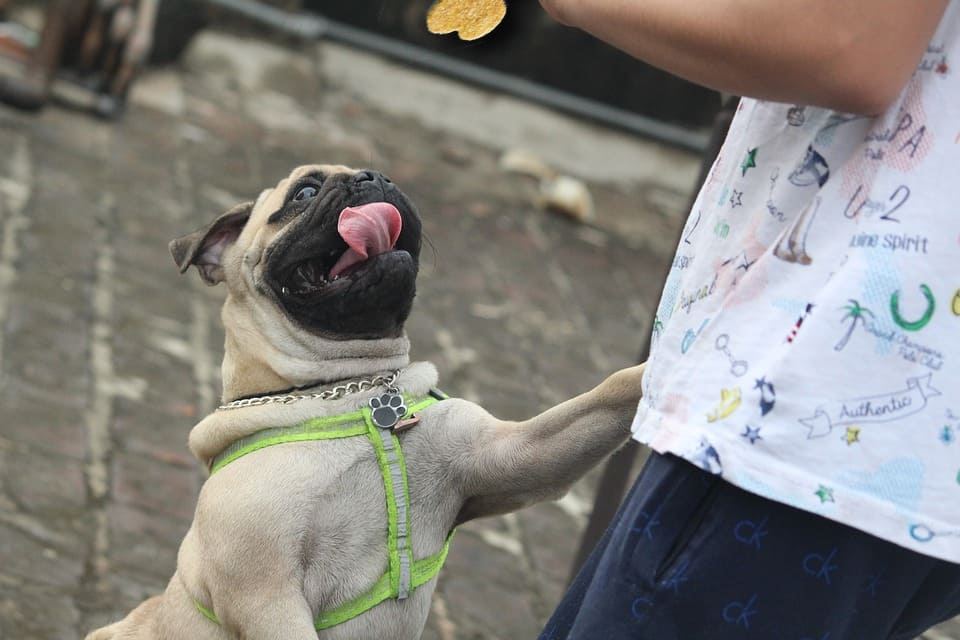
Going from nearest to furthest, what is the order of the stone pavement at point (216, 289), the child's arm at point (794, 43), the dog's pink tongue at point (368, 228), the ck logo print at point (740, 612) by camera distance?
the child's arm at point (794, 43) < the ck logo print at point (740, 612) < the dog's pink tongue at point (368, 228) < the stone pavement at point (216, 289)

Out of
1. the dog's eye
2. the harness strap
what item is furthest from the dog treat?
the harness strap

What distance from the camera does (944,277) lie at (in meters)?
1.55

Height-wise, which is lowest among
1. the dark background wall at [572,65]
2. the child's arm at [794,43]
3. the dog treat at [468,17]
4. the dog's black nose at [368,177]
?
the dark background wall at [572,65]

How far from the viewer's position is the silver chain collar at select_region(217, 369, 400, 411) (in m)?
2.61

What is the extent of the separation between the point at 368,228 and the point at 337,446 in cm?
44

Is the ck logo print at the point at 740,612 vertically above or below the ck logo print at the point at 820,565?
below

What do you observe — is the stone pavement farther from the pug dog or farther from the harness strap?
the harness strap

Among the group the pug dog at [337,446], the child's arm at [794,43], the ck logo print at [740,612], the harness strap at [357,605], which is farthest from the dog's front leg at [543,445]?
the child's arm at [794,43]

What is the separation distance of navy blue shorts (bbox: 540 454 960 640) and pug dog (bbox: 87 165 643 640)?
649 millimetres

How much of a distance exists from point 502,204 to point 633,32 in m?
6.24

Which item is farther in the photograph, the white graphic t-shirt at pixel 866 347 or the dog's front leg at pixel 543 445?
the dog's front leg at pixel 543 445

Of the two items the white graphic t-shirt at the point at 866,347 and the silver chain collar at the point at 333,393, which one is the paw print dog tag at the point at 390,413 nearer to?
the silver chain collar at the point at 333,393

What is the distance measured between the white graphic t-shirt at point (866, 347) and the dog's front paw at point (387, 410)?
0.99 metres

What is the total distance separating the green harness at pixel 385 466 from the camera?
97.0 inches
